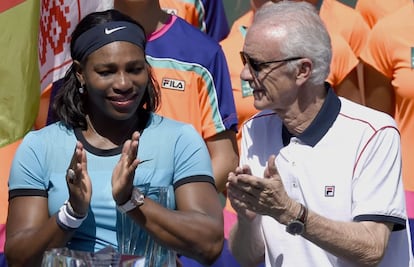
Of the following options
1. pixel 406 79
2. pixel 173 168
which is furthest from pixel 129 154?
pixel 406 79

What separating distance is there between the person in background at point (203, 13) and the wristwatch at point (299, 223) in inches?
83.8

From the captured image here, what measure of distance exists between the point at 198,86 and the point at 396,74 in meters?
0.93

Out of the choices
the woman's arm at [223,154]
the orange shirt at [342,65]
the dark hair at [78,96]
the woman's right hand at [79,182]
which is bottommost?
the woman's arm at [223,154]

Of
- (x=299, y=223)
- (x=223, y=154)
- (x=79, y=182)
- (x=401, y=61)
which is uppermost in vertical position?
(x=79, y=182)

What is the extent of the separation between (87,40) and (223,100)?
117cm

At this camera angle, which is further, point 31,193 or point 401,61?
point 401,61

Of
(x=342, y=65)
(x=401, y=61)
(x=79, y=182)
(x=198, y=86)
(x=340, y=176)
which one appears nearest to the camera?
(x=79, y=182)

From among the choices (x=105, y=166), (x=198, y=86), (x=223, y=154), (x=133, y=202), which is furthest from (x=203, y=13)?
(x=133, y=202)

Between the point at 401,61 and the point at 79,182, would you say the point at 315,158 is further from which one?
the point at 401,61

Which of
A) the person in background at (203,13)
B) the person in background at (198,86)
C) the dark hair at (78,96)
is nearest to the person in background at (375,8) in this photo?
the person in background at (203,13)

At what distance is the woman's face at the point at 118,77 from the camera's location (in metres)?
4.32

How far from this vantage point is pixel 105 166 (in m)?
4.25

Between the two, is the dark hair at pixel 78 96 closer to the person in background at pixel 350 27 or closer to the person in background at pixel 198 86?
the person in background at pixel 198 86

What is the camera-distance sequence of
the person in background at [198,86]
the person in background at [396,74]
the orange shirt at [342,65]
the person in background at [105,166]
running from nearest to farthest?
the person in background at [105,166]
the person in background at [198,86]
the person in background at [396,74]
the orange shirt at [342,65]
